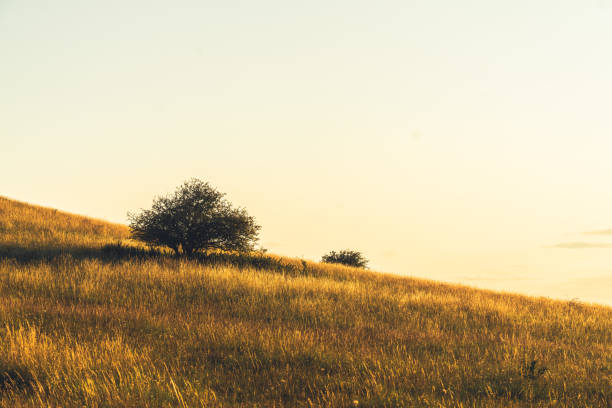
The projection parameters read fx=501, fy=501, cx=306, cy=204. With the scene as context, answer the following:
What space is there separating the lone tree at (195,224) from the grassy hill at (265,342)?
1.58m

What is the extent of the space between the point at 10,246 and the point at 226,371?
15.9 meters

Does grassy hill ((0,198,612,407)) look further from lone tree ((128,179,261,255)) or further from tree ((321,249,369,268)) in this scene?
tree ((321,249,369,268))

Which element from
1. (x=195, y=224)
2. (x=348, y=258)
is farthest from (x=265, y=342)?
(x=348, y=258)

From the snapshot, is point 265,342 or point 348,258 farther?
point 348,258

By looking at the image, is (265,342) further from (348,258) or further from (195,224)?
(348,258)

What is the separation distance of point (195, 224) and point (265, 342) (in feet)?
38.4

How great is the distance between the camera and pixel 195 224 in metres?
19.4

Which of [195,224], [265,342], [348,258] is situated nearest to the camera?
[265,342]

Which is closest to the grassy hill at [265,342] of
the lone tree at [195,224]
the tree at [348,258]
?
the lone tree at [195,224]

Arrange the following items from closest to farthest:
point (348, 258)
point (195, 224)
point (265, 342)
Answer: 1. point (265, 342)
2. point (195, 224)
3. point (348, 258)

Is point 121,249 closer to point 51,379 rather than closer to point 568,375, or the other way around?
point 51,379

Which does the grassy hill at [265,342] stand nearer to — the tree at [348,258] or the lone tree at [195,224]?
the lone tree at [195,224]

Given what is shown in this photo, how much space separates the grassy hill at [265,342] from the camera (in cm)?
636

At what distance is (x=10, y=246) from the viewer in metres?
19.3
